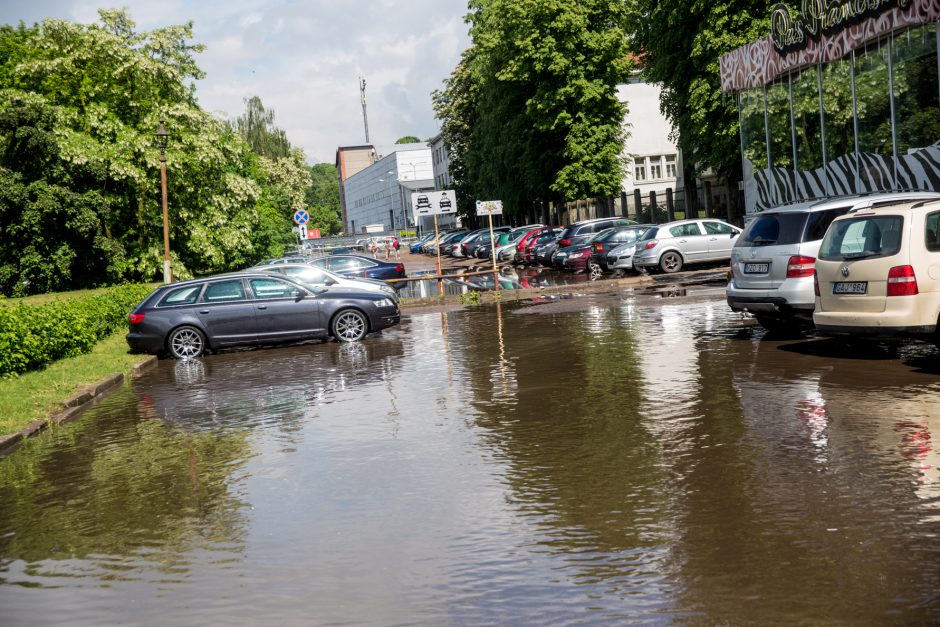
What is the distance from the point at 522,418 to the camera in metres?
9.59

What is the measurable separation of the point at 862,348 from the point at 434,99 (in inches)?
3052

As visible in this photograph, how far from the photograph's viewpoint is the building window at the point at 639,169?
74375mm

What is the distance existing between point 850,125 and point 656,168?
158ft

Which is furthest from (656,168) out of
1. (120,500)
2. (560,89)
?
(120,500)

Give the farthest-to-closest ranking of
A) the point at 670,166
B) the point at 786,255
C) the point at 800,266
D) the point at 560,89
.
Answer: the point at 670,166 → the point at 560,89 → the point at 786,255 → the point at 800,266

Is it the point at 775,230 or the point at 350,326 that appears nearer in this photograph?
the point at 775,230

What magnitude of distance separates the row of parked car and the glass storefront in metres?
12.8

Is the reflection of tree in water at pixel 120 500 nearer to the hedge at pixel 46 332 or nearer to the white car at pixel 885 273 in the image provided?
the hedge at pixel 46 332

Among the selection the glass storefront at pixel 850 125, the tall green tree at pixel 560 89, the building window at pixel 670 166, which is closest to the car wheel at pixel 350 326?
the glass storefront at pixel 850 125

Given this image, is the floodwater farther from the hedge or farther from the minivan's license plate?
the hedge

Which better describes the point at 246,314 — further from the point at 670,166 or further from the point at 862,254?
the point at 670,166

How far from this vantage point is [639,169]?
74500 mm

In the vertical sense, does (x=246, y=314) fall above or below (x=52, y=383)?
above

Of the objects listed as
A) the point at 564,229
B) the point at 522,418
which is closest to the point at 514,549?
the point at 522,418
